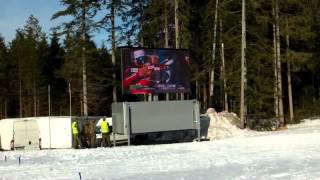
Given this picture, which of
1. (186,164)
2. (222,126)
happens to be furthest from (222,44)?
(186,164)

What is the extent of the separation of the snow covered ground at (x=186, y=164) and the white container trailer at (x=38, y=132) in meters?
7.11

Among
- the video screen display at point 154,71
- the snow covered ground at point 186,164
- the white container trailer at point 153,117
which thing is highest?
the video screen display at point 154,71

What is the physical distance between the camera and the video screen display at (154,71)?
1316 inches

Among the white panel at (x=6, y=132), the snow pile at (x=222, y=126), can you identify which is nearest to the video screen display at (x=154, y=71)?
the snow pile at (x=222, y=126)

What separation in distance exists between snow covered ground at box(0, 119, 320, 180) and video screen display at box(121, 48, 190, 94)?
8.69 meters

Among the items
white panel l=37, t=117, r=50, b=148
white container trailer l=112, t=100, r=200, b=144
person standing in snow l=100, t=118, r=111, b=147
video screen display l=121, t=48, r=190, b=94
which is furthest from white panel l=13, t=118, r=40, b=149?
video screen display l=121, t=48, r=190, b=94

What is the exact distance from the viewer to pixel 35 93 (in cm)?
7944

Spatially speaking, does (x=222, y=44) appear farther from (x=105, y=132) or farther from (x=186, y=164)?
(x=186, y=164)

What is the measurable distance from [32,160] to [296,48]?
126 feet

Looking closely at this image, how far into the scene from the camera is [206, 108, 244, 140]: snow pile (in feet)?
122

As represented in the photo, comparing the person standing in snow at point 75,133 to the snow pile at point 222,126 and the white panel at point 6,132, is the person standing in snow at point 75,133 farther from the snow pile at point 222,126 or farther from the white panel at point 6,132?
the snow pile at point 222,126

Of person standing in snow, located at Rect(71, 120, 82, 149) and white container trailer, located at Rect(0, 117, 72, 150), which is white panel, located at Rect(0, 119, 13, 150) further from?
person standing in snow, located at Rect(71, 120, 82, 149)

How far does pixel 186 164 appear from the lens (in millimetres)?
18266

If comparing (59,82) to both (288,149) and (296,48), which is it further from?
(288,149)
